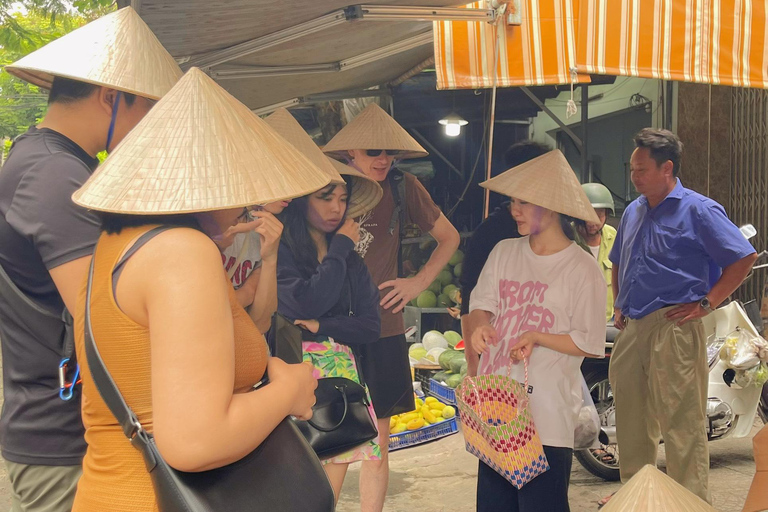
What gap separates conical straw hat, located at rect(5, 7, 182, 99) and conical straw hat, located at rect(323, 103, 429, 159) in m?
1.71

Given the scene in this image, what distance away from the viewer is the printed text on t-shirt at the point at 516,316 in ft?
10.5

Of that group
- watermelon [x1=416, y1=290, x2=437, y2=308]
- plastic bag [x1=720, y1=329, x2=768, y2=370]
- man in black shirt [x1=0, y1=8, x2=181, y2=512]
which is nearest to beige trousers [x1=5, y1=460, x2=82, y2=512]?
man in black shirt [x1=0, y1=8, x2=181, y2=512]

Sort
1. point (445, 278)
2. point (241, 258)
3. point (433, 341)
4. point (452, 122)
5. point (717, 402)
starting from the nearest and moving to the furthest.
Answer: point (241, 258)
point (717, 402)
point (433, 341)
point (445, 278)
point (452, 122)

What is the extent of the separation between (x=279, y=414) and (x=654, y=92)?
8.32 metres

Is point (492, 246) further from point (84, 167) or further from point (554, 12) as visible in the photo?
point (84, 167)

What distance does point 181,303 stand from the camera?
49.9 inches

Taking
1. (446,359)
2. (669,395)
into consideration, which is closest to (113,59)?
(669,395)

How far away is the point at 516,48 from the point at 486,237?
0.97 meters

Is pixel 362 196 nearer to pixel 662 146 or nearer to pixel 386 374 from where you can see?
pixel 386 374

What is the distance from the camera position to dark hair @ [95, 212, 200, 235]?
1.41 m

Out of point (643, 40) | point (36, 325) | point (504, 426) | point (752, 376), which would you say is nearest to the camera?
point (36, 325)

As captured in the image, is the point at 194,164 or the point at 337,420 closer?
the point at 194,164

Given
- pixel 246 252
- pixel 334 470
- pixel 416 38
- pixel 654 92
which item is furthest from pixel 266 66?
pixel 654 92

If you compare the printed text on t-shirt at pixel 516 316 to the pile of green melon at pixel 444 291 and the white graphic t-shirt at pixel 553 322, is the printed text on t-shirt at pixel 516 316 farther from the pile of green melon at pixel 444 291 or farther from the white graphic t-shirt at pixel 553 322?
the pile of green melon at pixel 444 291
